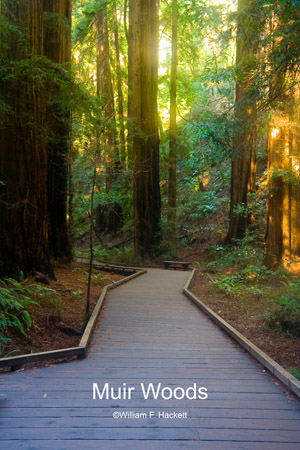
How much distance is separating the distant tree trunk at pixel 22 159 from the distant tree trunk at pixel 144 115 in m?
7.46

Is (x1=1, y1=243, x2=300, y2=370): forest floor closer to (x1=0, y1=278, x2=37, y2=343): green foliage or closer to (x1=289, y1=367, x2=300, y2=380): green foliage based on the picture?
(x1=0, y1=278, x2=37, y2=343): green foliage

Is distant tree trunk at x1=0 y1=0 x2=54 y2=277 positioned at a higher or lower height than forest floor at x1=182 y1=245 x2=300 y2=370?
higher

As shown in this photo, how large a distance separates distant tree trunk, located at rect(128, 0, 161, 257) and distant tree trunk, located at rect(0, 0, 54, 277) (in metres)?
7.46

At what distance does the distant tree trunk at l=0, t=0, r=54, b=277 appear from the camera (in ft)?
29.0

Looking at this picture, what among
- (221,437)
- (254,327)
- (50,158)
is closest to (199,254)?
(50,158)

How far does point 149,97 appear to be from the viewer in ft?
57.7

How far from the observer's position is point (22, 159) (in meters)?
9.23

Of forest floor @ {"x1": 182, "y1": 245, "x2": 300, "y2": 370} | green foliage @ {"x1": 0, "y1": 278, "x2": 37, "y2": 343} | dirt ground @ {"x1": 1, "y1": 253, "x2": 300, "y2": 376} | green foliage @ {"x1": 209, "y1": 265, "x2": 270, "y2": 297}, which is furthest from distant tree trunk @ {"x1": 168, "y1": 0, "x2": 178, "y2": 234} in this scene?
green foliage @ {"x1": 0, "y1": 278, "x2": 37, "y2": 343}

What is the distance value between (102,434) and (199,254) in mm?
15467

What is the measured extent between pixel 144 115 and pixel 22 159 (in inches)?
361

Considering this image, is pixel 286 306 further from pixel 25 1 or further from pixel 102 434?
pixel 25 1

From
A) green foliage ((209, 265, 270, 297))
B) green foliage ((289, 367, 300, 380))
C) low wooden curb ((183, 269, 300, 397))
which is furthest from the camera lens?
green foliage ((209, 265, 270, 297))

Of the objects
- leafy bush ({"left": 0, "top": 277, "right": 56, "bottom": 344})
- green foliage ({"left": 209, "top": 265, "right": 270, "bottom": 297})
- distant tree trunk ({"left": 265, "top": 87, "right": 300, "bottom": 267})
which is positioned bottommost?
green foliage ({"left": 209, "top": 265, "right": 270, "bottom": 297})

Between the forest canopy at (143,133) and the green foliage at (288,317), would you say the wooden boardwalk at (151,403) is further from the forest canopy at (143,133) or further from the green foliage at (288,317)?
the forest canopy at (143,133)
